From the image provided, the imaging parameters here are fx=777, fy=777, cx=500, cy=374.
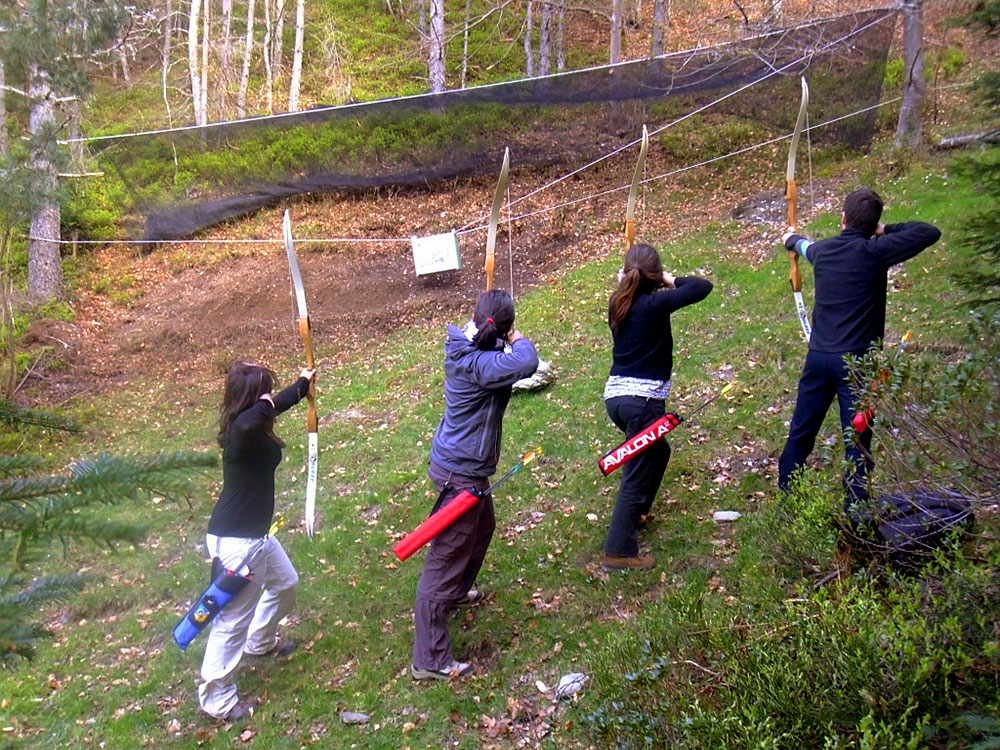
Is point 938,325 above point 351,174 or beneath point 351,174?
beneath

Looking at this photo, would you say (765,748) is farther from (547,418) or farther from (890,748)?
(547,418)

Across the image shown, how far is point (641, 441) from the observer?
175 inches

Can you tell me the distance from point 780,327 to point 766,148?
6.47m

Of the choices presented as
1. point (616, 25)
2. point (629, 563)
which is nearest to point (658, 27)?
point (616, 25)

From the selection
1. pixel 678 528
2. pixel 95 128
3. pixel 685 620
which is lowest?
pixel 678 528

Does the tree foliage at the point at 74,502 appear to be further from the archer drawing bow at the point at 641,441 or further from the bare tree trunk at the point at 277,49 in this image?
the bare tree trunk at the point at 277,49

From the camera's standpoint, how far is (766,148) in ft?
42.8

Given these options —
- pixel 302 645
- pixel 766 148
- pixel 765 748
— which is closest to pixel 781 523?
pixel 765 748

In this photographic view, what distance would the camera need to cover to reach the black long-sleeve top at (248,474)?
4074 mm

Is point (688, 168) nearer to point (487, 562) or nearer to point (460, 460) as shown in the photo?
point (487, 562)

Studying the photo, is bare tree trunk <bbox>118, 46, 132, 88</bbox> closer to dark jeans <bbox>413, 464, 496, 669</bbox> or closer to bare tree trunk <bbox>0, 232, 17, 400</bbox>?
bare tree trunk <bbox>0, 232, 17, 400</bbox>

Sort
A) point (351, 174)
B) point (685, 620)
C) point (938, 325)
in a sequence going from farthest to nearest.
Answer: point (351, 174) < point (938, 325) < point (685, 620)

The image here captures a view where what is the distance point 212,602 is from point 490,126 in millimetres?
10467

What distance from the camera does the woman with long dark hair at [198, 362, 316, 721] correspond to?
161 inches
